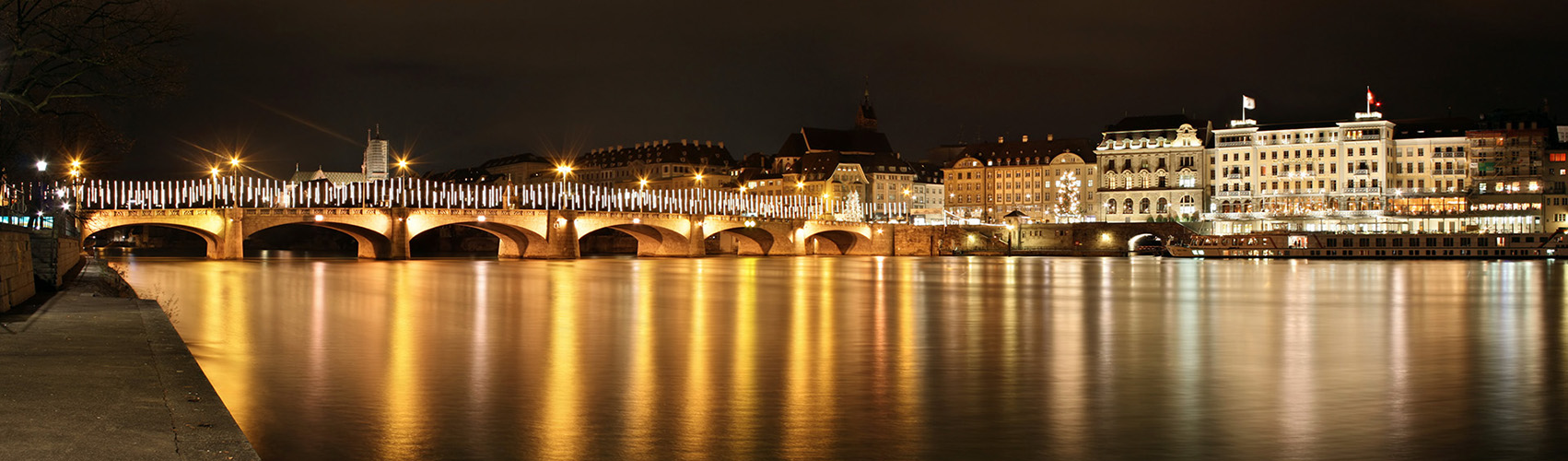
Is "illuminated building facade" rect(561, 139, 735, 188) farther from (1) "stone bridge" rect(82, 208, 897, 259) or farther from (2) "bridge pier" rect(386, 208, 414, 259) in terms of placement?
(2) "bridge pier" rect(386, 208, 414, 259)

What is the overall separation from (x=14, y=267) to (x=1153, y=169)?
116 metres

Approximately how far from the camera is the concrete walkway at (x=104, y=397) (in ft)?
28.1

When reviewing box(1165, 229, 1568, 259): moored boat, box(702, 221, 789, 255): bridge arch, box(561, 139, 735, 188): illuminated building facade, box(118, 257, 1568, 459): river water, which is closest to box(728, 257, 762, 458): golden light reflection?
box(118, 257, 1568, 459): river water

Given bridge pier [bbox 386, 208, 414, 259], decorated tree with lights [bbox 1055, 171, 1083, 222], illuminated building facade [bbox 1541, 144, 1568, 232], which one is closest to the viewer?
bridge pier [bbox 386, 208, 414, 259]

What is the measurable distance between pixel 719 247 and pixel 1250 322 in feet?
320

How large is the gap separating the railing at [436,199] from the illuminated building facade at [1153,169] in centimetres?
2510

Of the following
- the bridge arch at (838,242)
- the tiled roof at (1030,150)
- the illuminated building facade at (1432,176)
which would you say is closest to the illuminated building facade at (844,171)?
the tiled roof at (1030,150)

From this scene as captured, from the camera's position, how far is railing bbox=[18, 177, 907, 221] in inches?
3125

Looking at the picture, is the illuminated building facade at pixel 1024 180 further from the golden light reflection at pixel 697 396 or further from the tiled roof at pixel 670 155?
the golden light reflection at pixel 697 396

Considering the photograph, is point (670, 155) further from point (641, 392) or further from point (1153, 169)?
point (641, 392)

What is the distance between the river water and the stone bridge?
135ft

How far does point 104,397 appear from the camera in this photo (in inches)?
414

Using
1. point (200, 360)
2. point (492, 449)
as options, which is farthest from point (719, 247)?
point (492, 449)

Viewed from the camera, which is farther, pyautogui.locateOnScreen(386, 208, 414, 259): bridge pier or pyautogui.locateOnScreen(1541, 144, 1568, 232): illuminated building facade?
pyautogui.locateOnScreen(1541, 144, 1568, 232): illuminated building facade
